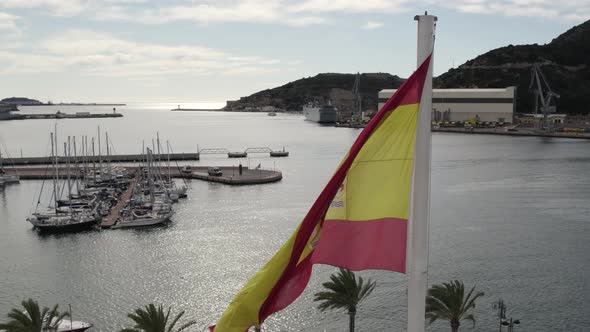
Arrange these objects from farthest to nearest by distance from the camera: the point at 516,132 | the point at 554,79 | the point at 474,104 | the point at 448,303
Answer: the point at 554,79 → the point at 474,104 → the point at 516,132 → the point at 448,303

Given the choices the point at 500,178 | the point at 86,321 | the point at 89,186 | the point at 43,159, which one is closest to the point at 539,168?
the point at 500,178

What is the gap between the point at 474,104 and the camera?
160 meters

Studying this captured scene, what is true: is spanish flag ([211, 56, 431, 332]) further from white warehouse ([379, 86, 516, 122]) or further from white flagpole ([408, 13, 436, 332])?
white warehouse ([379, 86, 516, 122])

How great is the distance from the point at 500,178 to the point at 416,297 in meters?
71.2

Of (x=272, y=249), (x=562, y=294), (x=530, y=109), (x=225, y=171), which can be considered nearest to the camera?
(x=562, y=294)

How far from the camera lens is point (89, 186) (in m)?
67.6

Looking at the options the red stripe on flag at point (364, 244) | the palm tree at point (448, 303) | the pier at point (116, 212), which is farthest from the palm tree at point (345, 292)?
the pier at point (116, 212)

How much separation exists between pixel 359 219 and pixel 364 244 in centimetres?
29

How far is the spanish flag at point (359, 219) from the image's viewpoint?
246 inches

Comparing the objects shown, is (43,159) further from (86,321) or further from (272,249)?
(86,321)

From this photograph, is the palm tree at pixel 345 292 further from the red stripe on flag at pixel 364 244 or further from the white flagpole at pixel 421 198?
the white flagpole at pixel 421 198

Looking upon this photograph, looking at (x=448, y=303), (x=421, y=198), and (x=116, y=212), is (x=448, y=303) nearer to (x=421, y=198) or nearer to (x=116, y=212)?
(x=421, y=198)

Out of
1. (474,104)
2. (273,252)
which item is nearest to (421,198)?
(273,252)

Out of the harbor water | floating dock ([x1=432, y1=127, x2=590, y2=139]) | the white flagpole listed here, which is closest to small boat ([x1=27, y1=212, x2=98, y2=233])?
the harbor water
